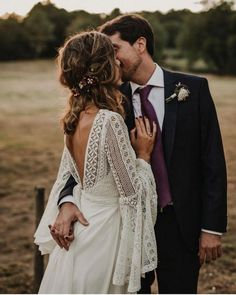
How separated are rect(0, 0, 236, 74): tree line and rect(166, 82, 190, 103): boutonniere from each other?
676 millimetres

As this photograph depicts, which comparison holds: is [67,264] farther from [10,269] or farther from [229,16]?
[229,16]

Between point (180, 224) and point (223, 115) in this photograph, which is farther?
point (223, 115)

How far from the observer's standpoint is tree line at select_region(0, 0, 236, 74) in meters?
16.1

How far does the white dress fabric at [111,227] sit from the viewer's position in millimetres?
2746

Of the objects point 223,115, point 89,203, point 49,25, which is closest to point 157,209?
point 89,203

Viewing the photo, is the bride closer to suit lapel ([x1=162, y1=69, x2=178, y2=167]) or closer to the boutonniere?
suit lapel ([x1=162, y1=69, x2=178, y2=167])

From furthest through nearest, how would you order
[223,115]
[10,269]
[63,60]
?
[223,115], [10,269], [63,60]

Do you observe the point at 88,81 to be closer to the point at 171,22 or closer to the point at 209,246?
the point at 209,246

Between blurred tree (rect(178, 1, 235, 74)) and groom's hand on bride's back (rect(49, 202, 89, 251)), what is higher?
groom's hand on bride's back (rect(49, 202, 89, 251))

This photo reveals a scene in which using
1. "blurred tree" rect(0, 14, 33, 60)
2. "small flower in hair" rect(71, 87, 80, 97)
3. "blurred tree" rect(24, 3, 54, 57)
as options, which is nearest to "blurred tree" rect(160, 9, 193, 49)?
"blurred tree" rect(24, 3, 54, 57)

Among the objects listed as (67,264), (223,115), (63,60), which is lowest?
(223,115)

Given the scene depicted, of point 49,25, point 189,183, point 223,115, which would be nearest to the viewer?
point 189,183

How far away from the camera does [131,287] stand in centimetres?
282

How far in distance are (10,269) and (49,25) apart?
522 inches
